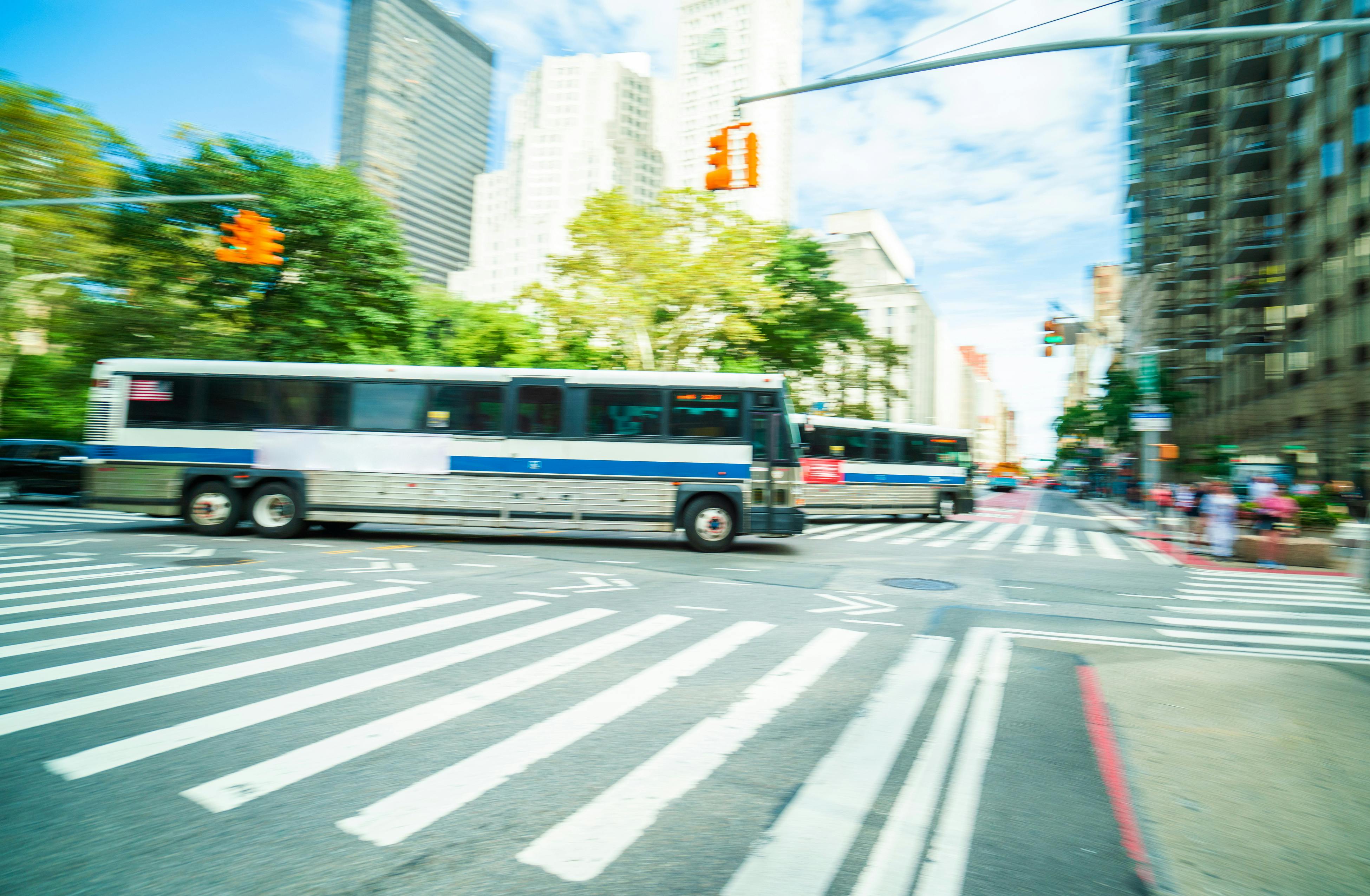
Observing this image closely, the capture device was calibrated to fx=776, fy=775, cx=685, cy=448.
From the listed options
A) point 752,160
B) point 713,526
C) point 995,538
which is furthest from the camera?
point 995,538

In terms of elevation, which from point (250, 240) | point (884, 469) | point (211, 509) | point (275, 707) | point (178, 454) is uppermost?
point (250, 240)

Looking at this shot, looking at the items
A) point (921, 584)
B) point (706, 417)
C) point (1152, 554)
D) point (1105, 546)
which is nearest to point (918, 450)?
point (1105, 546)

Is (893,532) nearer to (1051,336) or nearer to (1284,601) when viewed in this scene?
(1051,336)

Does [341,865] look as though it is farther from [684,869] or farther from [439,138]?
[439,138]

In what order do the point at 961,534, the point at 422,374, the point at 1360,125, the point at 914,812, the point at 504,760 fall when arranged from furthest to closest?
1. the point at 1360,125
2. the point at 961,534
3. the point at 422,374
4. the point at 504,760
5. the point at 914,812

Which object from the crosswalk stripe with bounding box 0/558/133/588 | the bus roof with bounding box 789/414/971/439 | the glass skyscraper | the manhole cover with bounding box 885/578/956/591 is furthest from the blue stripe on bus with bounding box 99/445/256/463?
the glass skyscraper

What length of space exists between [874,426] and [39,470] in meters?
23.8

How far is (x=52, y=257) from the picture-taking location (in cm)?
2609

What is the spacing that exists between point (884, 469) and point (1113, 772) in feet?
71.6

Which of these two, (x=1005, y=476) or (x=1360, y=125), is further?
(x=1005, y=476)

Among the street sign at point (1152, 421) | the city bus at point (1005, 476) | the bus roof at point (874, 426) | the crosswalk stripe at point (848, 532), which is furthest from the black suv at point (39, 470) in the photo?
the city bus at point (1005, 476)

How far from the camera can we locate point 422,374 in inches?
574

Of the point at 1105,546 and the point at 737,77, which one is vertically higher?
the point at 737,77

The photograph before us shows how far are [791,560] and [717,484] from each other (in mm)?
2072
